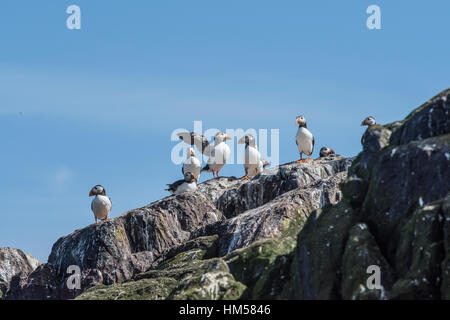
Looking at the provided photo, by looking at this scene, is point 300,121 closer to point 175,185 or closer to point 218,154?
point 218,154

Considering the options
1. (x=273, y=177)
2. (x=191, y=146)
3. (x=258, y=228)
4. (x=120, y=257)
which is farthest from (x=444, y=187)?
(x=191, y=146)

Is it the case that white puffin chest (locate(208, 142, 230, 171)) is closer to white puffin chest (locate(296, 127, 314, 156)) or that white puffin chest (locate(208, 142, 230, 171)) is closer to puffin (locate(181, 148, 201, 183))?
puffin (locate(181, 148, 201, 183))

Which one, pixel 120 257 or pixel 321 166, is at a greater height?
pixel 321 166

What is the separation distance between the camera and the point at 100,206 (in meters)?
26.0

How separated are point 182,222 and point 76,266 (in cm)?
430

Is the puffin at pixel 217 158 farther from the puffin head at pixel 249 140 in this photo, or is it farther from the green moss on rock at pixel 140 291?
the green moss on rock at pixel 140 291

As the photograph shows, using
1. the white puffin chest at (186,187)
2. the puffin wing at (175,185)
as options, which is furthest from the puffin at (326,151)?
the puffin wing at (175,185)

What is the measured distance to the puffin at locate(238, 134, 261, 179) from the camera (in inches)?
1316

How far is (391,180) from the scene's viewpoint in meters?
13.0

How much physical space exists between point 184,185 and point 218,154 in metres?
6.20

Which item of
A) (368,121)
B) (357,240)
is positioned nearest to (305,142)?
(368,121)

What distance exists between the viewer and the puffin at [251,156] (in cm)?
3344

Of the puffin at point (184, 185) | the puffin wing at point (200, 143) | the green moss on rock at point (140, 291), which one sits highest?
the puffin wing at point (200, 143)
